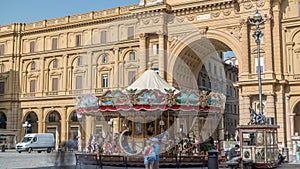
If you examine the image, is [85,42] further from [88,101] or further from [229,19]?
[88,101]

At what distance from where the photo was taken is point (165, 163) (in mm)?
22609

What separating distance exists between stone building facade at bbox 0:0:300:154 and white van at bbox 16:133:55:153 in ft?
13.2

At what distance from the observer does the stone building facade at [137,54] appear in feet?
119

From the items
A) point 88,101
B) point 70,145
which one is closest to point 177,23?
point 88,101

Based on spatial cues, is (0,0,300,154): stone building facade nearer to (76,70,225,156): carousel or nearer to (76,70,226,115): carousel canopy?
(76,70,225,156): carousel

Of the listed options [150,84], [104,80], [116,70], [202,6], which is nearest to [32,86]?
[104,80]

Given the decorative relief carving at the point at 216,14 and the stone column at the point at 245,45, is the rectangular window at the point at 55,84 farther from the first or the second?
the stone column at the point at 245,45

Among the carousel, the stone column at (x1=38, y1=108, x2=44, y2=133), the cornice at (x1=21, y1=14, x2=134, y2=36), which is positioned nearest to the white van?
the stone column at (x1=38, y1=108, x2=44, y2=133)

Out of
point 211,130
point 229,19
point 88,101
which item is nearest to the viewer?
point 88,101

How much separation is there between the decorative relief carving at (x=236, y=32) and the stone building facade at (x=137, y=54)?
10cm

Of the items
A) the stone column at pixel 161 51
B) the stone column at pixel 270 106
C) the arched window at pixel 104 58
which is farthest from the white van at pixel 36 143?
the stone column at pixel 270 106

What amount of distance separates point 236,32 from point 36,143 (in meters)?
22.6

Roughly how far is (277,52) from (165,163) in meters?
18.2

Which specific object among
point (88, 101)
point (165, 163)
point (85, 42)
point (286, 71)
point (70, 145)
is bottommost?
point (165, 163)
